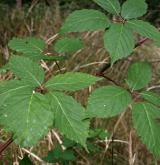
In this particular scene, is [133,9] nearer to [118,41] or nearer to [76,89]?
[118,41]

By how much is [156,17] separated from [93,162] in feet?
12.1

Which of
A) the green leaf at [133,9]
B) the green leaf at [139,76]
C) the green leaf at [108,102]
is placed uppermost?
the green leaf at [133,9]

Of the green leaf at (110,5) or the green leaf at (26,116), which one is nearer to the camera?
the green leaf at (26,116)

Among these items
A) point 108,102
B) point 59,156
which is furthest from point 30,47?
point 59,156

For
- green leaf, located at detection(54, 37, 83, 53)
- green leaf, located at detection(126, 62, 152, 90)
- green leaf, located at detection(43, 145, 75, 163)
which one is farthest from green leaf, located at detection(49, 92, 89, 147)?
green leaf, located at detection(43, 145, 75, 163)

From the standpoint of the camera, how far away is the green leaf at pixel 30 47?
111cm

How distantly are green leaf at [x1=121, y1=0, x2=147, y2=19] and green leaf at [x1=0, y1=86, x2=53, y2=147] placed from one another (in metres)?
0.36

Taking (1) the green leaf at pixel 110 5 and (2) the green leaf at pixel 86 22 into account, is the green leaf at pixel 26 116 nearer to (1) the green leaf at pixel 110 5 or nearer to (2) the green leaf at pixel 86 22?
(2) the green leaf at pixel 86 22

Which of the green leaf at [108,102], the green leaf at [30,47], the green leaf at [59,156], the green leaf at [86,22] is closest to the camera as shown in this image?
the green leaf at [108,102]

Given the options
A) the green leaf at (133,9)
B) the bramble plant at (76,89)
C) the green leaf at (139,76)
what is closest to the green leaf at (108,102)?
the bramble plant at (76,89)

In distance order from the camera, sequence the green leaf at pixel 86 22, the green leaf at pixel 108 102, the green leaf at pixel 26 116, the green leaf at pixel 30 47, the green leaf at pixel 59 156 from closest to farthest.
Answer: the green leaf at pixel 26 116 → the green leaf at pixel 108 102 → the green leaf at pixel 86 22 → the green leaf at pixel 30 47 → the green leaf at pixel 59 156

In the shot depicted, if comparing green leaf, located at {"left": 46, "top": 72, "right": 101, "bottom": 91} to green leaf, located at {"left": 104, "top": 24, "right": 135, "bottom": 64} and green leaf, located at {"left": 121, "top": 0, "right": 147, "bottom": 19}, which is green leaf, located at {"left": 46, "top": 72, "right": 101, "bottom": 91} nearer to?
green leaf, located at {"left": 104, "top": 24, "right": 135, "bottom": 64}

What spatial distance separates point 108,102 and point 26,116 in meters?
0.20

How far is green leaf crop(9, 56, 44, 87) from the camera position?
909 millimetres
